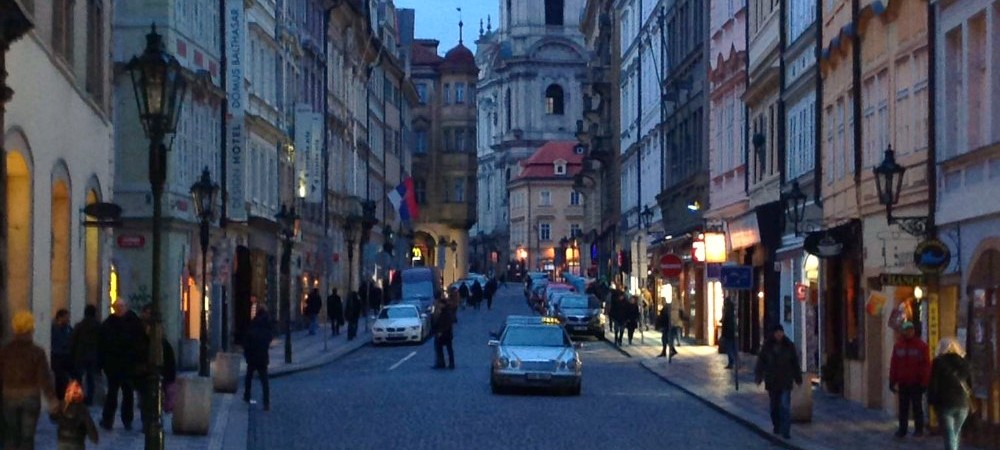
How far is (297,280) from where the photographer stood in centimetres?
6712

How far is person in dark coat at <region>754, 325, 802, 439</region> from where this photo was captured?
2533 cm

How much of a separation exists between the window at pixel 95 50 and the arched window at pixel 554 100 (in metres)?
139

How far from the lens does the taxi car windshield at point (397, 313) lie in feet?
195

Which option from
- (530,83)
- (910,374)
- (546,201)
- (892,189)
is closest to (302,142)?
(892,189)

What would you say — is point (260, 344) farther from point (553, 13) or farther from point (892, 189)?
point (553, 13)

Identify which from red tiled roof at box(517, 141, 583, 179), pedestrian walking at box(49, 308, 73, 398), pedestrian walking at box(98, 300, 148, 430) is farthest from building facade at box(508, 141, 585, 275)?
pedestrian walking at box(98, 300, 148, 430)

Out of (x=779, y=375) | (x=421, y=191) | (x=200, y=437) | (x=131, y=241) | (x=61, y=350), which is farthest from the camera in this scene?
(x=421, y=191)

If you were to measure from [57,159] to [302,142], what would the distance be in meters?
37.0

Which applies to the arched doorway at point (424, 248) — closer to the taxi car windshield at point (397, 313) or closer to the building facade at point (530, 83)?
the building facade at point (530, 83)

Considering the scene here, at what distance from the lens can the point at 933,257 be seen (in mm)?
24016

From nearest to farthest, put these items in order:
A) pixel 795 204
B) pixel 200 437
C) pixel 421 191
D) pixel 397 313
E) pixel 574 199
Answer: pixel 200 437 < pixel 795 204 < pixel 397 313 < pixel 421 191 < pixel 574 199

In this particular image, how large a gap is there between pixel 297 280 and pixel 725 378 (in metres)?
29.6

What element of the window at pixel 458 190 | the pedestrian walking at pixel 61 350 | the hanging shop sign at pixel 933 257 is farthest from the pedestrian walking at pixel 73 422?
the window at pixel 458 190

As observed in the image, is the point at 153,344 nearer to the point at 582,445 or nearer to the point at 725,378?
the point at 582,445
